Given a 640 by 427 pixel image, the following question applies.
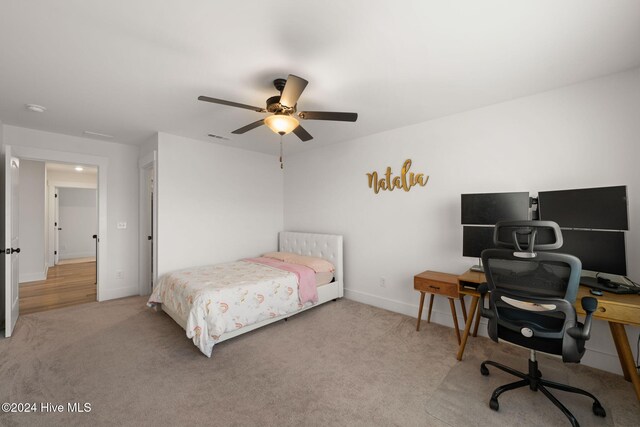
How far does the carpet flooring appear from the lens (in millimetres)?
1746

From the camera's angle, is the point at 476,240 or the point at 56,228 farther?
the point at 56,228

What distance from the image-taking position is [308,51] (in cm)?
188

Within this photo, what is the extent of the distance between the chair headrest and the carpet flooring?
3.69ft

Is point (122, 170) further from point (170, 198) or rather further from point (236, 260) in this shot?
point (236, 260)

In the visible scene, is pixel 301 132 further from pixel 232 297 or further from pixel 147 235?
pixel 147 235

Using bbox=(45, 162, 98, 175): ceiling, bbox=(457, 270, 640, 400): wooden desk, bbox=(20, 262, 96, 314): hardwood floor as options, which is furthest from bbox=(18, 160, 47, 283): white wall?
bbox=(457, 270, 640, 400): wooden desk

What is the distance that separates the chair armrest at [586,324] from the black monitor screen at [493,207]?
99 centimetres

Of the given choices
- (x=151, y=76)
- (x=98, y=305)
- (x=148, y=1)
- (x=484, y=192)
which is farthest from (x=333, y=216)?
(x=98, y=305)

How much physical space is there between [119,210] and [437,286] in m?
4.85

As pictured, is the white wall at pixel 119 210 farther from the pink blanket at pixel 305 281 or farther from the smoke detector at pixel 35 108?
the pink blanket at pixel 305 281

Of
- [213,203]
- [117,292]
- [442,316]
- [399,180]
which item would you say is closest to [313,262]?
[399,180]

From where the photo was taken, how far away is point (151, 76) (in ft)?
7.32

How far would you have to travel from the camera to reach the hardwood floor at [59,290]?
3.81m

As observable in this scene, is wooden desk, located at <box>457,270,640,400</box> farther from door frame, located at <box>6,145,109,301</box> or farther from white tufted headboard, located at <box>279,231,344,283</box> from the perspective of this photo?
door frame, located at <box>6,145,109,301</box>
